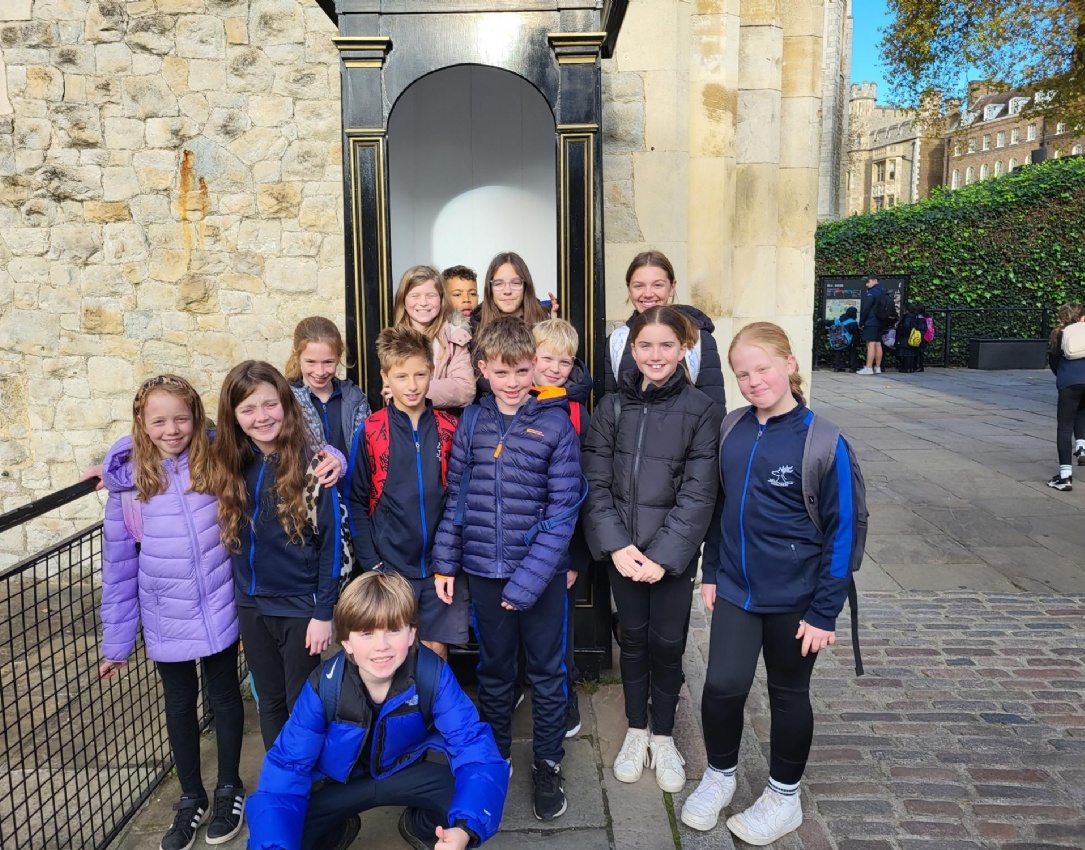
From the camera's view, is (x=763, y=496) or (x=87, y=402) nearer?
(x=763, y=496)

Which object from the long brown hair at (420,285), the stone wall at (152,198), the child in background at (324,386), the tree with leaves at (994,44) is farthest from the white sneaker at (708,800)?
the tree with leaves at (994,44)

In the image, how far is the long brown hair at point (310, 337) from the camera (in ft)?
11.1

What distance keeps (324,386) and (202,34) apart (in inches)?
140

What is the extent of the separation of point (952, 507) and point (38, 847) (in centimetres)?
637

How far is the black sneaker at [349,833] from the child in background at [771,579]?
1.04m

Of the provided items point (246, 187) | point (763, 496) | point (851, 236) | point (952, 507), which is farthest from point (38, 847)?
point (851, 236)

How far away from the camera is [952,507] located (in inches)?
273

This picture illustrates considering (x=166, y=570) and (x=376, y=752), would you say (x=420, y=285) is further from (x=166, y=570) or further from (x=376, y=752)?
(x=376, y=752)

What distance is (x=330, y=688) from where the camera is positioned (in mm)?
2447

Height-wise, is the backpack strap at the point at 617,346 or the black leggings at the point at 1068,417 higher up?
the backpack strap at the point at 617,346

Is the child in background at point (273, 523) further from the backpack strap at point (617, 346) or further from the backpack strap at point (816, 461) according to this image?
the backpack strap at point (816, 461)

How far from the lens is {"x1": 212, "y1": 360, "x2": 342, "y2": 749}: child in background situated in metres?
2.82

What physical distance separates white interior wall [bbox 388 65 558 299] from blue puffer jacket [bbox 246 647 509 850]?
319 cm

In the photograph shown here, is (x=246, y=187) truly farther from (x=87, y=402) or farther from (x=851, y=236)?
(x=851, y=236)
